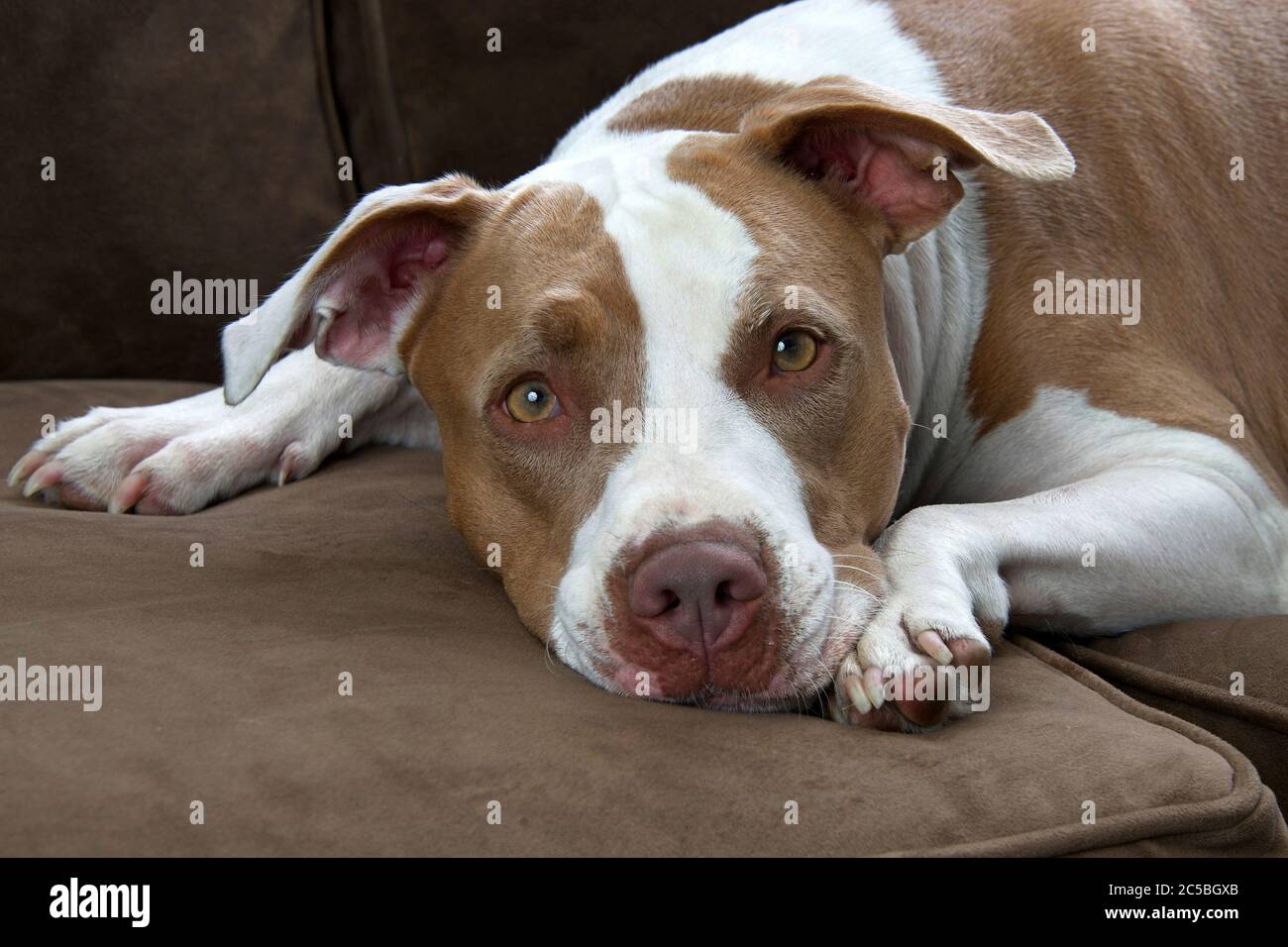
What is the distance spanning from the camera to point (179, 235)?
10.5 ft

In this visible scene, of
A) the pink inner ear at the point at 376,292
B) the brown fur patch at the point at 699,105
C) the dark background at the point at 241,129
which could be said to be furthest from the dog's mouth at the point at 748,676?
the dark background at the point at 241,129

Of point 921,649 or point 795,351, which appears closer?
point 921,649

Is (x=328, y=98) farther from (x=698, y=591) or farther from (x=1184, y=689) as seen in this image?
(x=1184, y=689)

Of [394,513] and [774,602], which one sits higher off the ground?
[774,602]

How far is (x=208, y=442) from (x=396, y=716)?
1120 millimetres

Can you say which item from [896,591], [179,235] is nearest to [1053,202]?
[896,591]

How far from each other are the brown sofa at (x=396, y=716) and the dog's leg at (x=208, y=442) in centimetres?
7

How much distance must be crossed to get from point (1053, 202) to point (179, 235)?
1.87 meters

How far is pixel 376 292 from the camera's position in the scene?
90.8 inches

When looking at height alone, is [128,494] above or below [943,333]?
below

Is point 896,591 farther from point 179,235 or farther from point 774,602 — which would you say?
point 179,235

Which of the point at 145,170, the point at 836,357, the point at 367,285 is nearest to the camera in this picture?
the point at 836,357

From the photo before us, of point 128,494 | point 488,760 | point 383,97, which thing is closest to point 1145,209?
point 488,760
